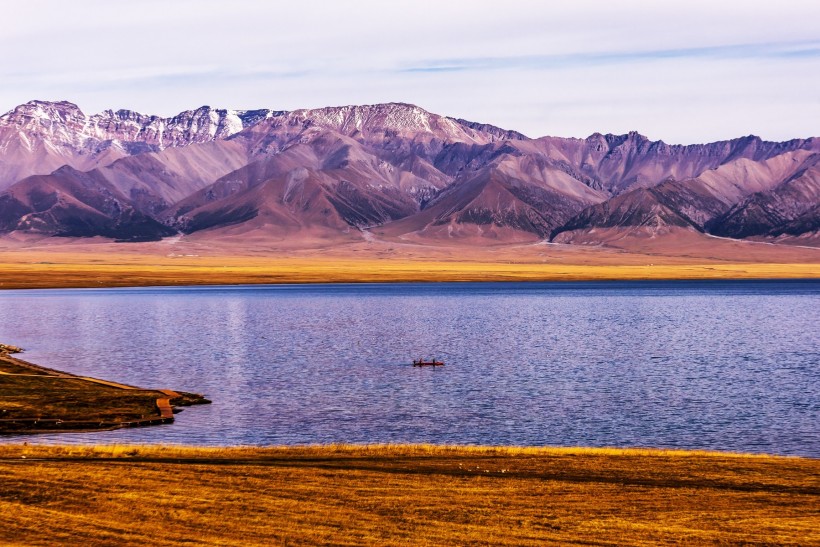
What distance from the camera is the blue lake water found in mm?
49906

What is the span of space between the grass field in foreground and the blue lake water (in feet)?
30.2

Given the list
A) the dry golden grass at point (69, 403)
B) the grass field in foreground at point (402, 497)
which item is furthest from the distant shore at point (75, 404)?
the grass field in foreground at point (402, 497)

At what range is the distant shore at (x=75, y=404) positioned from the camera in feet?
163

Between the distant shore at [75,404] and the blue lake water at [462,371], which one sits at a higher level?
the distant shore at [75,404]

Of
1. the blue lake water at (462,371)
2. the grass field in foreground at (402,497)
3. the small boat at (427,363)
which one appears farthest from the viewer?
the small boat at (427,363)

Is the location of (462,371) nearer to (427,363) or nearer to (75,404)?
(427,363)

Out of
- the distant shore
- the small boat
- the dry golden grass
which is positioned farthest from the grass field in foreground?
the small boat

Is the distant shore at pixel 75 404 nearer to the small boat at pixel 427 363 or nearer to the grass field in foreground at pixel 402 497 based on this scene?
the grass field in foreground at pixel 402 497

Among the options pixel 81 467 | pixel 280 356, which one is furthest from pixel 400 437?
pixel 280 356

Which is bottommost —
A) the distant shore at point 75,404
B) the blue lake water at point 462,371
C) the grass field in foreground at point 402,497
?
A: the blue lake water at point 462,371

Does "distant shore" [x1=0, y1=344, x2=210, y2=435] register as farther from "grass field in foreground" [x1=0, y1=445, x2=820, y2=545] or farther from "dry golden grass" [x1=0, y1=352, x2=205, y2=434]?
"grass field in foreground" [x1=0, y1=445, x2=820, y2=545]

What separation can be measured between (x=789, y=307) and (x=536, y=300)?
46.1 metres

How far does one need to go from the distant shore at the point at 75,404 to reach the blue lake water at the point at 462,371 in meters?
1.72

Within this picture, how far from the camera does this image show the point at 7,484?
31.1 meters
